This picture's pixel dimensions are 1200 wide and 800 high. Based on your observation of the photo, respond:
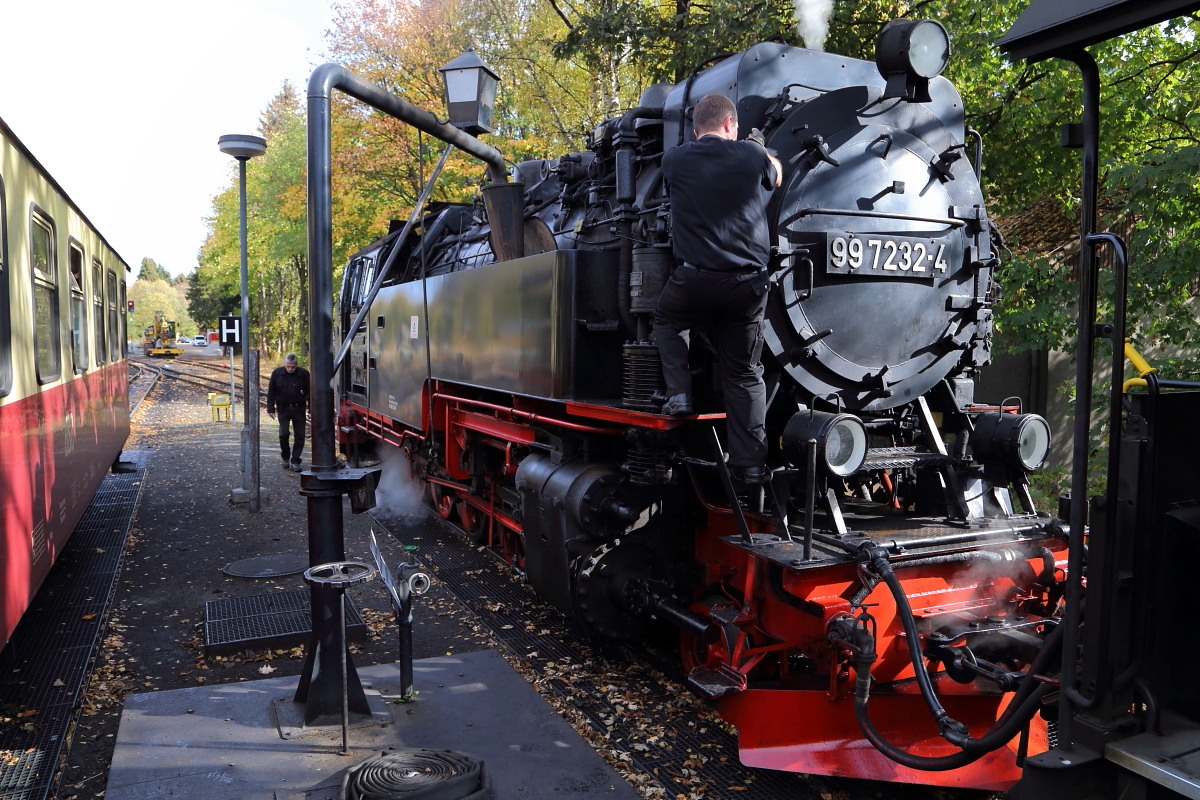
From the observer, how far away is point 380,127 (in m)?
19.9

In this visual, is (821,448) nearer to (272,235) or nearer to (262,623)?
(262,623)

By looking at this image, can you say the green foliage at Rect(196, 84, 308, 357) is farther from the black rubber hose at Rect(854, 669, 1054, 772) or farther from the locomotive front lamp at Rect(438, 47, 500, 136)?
the black rubber hose at Rect(854, 669, 1054, 772)

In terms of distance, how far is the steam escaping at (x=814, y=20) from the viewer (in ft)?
16.8

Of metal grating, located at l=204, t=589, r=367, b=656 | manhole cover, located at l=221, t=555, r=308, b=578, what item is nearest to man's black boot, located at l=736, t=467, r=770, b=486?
metal grating, located at l=204, t=589, r=367, b=656

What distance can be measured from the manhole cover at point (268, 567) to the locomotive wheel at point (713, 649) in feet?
10.5

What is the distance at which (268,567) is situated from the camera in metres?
6.65

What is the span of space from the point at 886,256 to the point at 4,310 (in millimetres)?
4127

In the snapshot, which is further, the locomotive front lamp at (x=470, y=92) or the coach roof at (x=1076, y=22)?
the locomotive front lamp at (x=470, y=92)

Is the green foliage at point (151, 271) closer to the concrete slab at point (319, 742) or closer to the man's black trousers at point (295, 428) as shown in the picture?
the man's black trousers at point (295, 428)

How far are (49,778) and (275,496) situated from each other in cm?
635

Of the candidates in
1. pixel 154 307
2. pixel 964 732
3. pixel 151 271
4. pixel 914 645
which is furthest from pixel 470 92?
pixel 151 271

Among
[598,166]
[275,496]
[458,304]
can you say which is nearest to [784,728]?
[598,166]

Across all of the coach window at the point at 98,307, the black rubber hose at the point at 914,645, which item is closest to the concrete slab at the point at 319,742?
the black rubber hose at the point at 914,645

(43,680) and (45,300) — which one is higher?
(45,300)
